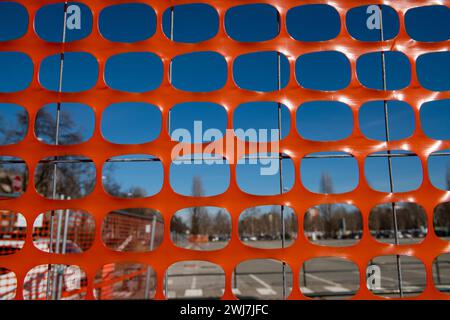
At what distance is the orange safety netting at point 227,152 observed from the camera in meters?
2.83

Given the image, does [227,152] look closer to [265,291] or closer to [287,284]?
[265,291]

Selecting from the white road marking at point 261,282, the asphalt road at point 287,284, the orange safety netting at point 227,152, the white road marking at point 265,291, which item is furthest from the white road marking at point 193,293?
the orange safety netting at point 227,152

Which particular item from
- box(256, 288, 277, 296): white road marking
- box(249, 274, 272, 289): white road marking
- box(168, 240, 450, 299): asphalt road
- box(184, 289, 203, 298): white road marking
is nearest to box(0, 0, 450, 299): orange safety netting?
box(168, 240, 450, 299): asphalt road

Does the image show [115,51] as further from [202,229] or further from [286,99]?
[202,229]

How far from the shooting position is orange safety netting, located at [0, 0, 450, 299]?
2.83m

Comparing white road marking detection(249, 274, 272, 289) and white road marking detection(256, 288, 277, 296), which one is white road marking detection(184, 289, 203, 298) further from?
white road marking detection(249, 274, 272, 289)

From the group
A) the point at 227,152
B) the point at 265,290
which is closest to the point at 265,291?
the point at 265,290

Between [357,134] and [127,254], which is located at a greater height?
[357,134]

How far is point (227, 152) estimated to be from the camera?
295cm

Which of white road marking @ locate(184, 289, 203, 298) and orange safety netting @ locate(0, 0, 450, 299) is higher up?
orange safety netting @ locate(0, 0, 450, 299)
